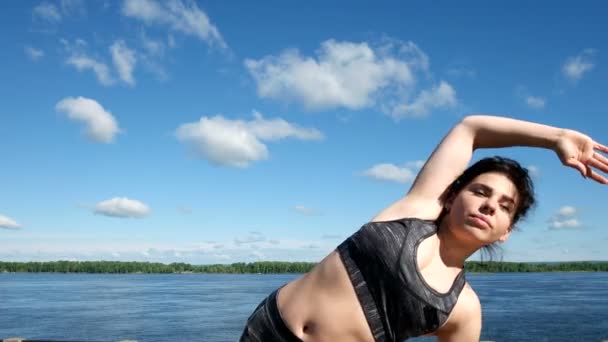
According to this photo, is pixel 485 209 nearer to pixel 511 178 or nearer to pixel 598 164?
pixel 511 178

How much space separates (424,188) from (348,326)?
0.46 m

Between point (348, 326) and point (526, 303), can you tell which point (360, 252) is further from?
point (526, 303)

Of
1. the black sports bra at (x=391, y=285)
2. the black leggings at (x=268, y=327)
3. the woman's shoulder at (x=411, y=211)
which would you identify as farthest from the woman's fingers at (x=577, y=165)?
the black leggings at (x=268, y=327)

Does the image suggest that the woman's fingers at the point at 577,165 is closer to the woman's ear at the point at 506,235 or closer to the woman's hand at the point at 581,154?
the woman's hand at the point at 581,154

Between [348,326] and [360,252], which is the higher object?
[360,252]


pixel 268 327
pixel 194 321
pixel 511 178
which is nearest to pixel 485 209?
pixel 511 178

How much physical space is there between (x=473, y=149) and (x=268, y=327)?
2.59 ft

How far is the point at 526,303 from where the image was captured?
4166 centimetres

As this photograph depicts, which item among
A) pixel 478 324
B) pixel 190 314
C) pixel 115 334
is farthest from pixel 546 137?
pixel 190 314

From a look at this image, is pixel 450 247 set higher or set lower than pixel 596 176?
lower

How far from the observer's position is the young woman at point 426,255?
137 centimetres

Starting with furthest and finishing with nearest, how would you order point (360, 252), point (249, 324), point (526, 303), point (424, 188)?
point (526, 303) < point (424, 188) < point (249, 324) < point (360, 252)

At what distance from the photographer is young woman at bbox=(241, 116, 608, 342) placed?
1370 mm

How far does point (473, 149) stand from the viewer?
1703 mm
